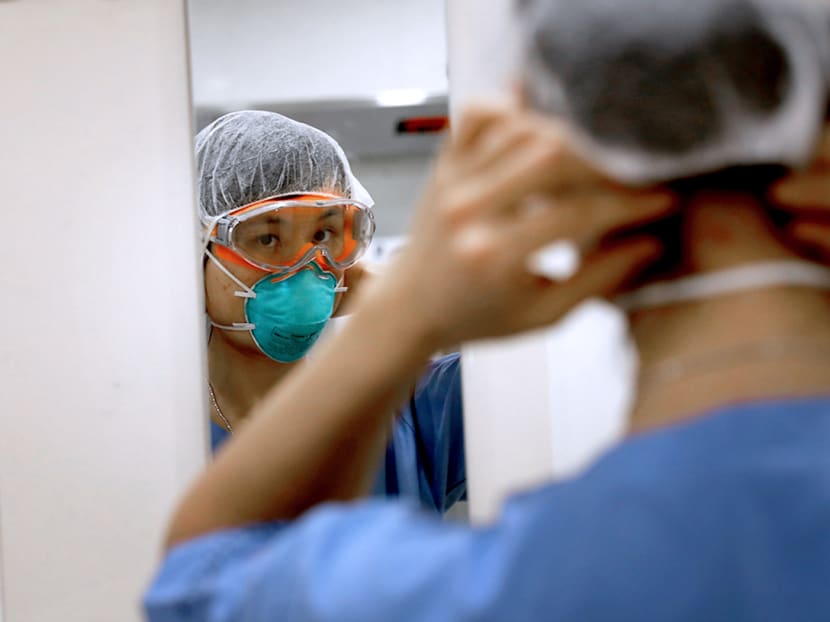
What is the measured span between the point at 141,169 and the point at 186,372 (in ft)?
0.92

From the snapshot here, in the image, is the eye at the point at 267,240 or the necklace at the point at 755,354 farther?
the eye at the point at 267,240

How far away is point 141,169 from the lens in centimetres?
128

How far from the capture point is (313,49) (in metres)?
1.34

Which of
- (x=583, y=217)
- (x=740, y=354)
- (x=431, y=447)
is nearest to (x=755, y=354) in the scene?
(x=740, y=354)

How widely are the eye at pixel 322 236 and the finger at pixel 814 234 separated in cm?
85

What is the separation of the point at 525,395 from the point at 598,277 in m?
0.55

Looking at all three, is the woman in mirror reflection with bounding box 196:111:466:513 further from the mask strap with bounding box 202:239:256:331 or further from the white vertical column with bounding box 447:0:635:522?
the white vertical column with bounding box 447:0:635:522

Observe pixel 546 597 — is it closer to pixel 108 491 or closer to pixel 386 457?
pixel 386 457

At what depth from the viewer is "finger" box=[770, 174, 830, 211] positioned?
0.57 metres

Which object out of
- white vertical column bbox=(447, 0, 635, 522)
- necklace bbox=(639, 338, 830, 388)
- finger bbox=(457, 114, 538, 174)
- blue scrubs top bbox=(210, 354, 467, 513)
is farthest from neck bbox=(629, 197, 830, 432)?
blue scrubs top bbox=(210, 354, 467, 513)

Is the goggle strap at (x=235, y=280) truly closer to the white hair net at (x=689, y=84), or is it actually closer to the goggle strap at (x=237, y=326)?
the goggle strap at (x=237, y=326)

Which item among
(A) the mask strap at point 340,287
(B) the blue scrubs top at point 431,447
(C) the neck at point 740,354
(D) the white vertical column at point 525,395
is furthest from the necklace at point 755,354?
(A) the mask strap at point 340,287

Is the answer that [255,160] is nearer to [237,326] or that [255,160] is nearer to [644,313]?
[237,326]

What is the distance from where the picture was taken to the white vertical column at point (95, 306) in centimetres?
126
